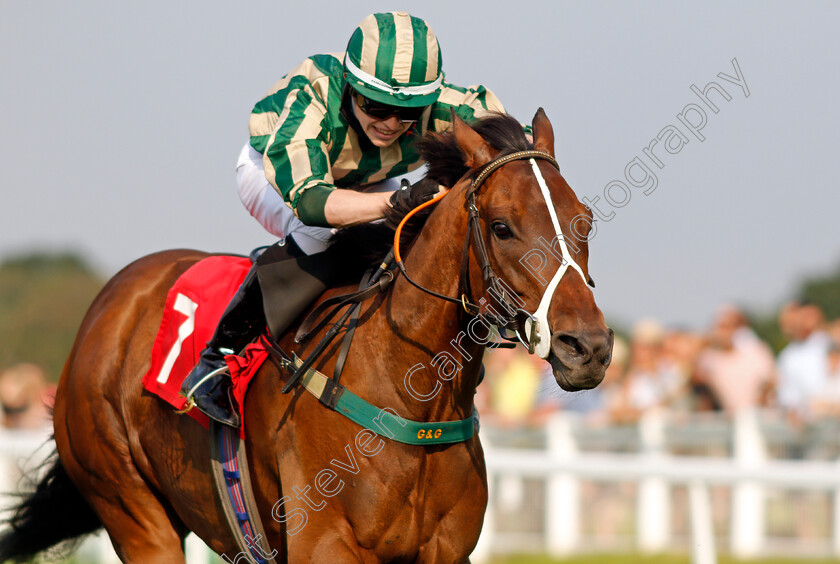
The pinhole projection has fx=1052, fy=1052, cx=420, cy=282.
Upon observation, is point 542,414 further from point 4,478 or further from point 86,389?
point 86,389

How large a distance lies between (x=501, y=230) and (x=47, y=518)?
120 inches

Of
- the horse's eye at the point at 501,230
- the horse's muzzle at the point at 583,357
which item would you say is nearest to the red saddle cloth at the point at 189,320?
the horse's eye at the point at 501,230

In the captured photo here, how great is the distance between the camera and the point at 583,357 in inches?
111

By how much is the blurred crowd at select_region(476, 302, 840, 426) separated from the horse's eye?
374 centimetres

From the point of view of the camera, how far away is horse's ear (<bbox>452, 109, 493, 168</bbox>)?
333 centimetres

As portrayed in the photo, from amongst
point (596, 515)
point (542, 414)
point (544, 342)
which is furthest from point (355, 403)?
point (542, 414)

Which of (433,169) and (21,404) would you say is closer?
(433,169)

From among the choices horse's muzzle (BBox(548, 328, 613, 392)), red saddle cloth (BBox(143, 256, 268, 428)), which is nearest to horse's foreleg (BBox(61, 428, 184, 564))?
red saddle cloth (BBox(143, 256, 268, 428))

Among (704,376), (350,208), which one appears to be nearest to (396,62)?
(350,208)

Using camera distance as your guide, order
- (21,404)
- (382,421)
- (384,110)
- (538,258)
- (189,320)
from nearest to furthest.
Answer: (538,258) < (382,421) < (384,110) < (189,320) < (21,404)

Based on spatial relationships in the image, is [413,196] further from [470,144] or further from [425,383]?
[425,383]

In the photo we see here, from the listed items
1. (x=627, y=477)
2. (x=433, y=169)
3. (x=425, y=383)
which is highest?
(x=433, y=169)

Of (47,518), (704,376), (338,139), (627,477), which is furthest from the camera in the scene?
(704,376)

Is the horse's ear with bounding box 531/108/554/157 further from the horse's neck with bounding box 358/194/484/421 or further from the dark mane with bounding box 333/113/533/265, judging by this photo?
the horse's neck with bounding box 358/194/484/421
